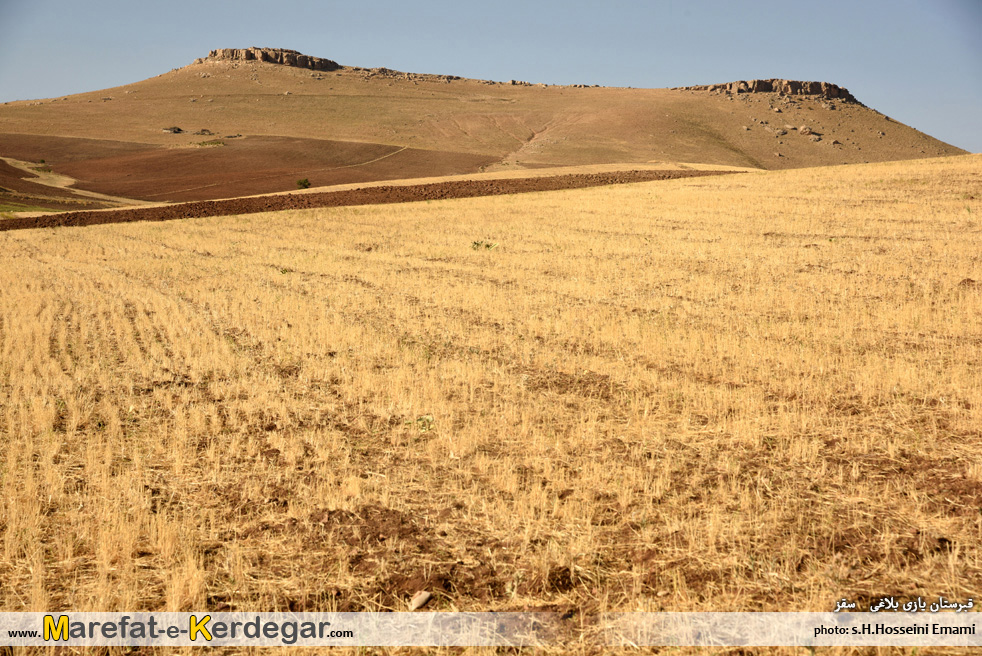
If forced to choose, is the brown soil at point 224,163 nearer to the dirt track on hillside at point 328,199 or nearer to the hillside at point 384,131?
the hillside at point 384,131

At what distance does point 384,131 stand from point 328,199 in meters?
81.8

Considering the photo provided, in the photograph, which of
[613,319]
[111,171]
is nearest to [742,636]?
[613,319]

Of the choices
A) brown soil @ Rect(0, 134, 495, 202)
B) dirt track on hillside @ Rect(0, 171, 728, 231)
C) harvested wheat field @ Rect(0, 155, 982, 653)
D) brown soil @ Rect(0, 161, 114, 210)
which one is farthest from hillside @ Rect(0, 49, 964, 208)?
harvested wheat field @ Rect(0, 155, 982, 653)

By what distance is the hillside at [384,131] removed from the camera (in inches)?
3684

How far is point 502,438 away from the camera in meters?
8.98

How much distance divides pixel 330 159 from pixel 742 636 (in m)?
101

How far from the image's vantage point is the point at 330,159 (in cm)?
9981

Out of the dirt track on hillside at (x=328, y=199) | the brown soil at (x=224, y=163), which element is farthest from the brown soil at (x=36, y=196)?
the dirt track on hillside at (x=328, y=199)

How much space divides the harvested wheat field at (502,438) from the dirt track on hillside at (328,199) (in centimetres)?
2307

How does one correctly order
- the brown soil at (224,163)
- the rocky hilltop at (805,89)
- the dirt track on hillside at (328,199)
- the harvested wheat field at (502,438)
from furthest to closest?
the rocky hilltop at (805,89) < the brown soil at (224,163) < the dirt track on hillside at (328,199) < the harvested wheat field at (502,438)

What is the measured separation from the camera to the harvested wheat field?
591 centimetres

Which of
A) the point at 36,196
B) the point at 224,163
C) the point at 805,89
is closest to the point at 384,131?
the point at 224,163

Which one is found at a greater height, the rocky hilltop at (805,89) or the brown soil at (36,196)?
the rocky hilltop at (805,89)

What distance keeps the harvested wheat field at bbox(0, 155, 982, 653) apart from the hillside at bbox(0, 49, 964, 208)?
2543 inches
